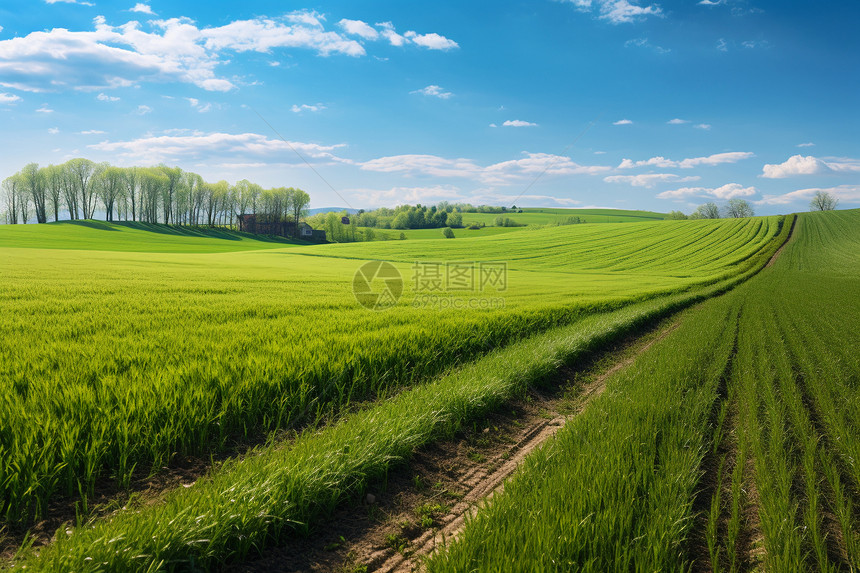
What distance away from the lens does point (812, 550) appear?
3453 millimetres

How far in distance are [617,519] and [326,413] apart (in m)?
3.73

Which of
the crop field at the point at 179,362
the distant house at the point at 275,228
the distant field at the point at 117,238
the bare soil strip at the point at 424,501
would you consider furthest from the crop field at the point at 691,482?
the distant house at the point at 275,228

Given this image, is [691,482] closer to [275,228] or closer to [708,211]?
[275,228]

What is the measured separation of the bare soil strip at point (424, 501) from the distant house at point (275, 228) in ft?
350

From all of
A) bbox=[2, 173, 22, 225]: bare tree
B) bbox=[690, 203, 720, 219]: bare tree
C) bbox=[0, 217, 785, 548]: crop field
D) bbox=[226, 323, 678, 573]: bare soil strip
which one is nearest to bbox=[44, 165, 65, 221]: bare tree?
bbox=[2, 173, 22, 225]: bare tree

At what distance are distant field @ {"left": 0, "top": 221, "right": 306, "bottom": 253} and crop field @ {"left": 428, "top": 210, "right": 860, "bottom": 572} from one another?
2874 inches

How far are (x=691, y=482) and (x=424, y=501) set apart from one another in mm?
2608

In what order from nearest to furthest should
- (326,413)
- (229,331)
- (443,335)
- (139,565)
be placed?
(139,565)
(326,413)
(229,331)
(443,335)

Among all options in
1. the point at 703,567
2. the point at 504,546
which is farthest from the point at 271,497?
the point at 703,567

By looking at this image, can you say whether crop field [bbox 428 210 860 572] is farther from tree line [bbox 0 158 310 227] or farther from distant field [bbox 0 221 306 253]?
tree line [bbox 0 158 310 227]

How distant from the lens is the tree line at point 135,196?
84125mm

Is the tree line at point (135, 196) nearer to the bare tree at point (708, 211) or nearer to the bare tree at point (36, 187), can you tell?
the bare tree at point (36, 187)

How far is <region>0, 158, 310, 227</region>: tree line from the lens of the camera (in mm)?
84125

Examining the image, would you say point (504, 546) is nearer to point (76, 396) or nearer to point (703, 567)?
point (703, 567)
